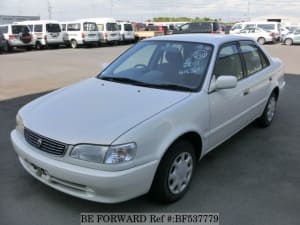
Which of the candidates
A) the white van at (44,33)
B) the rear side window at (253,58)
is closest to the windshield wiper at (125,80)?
the rear side window at (253,58)

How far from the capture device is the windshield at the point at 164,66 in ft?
12.3

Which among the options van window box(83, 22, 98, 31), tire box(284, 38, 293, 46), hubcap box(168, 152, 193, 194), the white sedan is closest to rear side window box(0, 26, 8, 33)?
van window box(83, 22, 98, 31)

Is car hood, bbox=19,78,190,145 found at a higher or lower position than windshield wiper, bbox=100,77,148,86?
lower

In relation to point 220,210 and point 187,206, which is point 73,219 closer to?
point 187,206

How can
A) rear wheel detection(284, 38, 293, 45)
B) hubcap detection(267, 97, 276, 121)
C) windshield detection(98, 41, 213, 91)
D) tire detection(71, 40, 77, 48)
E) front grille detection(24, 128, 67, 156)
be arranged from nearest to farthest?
front grille detection(24, 128, 67, 156)
windshield detection(98, 41, 213, 91)
hubcap detection(267, 97, 276, 121)
tire detection(71, 40, 77, 48)
rear wheel detection(284, 38, 293, 45)

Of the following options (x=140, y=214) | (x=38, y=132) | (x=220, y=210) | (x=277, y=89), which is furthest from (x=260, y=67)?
(x=38, y=132)

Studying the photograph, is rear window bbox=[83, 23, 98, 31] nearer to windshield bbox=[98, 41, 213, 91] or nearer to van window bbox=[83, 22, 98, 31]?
van window bbox=[83, 22, 98, 31]

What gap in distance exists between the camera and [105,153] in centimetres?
276

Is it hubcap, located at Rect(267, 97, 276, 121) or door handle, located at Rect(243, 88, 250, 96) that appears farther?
hubcap, located at Rect(267, 97, 276, 121)

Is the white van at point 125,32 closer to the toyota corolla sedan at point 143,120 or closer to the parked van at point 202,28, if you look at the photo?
the parked van at point 202,28

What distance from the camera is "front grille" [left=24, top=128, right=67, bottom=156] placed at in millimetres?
2887

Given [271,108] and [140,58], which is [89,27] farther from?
[140,58]

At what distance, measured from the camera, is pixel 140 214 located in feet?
10.4

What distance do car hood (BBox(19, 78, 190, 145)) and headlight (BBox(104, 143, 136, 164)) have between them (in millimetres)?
74
